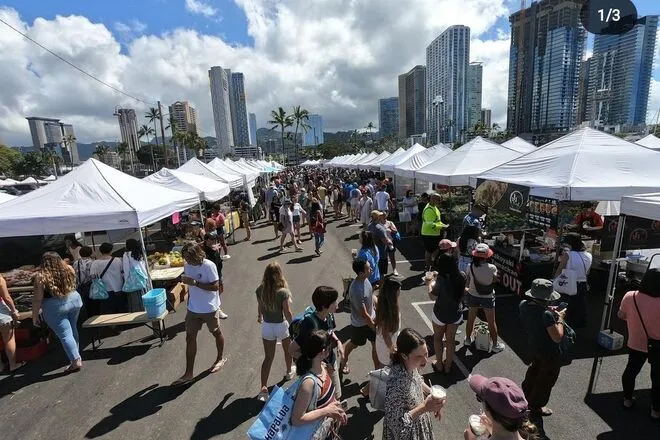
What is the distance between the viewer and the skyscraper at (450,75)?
3068 inches

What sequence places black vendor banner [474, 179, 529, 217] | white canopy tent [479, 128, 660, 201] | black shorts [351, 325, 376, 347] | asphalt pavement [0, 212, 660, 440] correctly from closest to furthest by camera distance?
1. asphalt pavement [0, 212, 660, 440]
2. black shorts [351, 325, 376, 347]
3. white canopy tent [479, 128, 660, 201]
4. black vendor banner [474, 179, 529, 217]

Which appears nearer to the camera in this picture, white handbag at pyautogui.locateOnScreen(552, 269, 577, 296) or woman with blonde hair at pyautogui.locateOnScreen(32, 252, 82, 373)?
woman with blonde hair at pyautogui.locateOnScreen(32, 252, 82, 373)

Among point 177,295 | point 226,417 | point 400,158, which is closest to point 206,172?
point 177,295

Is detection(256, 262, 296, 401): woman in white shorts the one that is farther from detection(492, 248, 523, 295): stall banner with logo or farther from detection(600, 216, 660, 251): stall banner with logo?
detection(600, 216, 660, 251): stall banner with logo

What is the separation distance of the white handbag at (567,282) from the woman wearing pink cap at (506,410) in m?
4.06

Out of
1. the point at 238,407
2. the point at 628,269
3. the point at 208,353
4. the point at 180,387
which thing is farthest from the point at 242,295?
the point at 628,269

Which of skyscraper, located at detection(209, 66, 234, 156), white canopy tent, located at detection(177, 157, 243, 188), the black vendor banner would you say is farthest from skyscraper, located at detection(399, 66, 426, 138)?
the black vendor banner

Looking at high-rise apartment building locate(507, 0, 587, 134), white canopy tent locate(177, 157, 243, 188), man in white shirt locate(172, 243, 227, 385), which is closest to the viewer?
man in white shirt locate(172, 243, 227, 385)

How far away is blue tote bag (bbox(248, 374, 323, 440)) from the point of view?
207 cm

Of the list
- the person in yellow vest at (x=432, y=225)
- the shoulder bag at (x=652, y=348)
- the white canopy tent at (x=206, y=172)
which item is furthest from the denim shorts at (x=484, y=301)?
the white canopy tent at (x=206, y=172)

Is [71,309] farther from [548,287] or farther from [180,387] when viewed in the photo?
[548,287]

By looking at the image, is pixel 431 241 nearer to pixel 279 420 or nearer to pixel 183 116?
pixel 279 420

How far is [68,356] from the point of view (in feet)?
16.5

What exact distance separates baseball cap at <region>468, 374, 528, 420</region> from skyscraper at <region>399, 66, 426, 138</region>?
110 m
